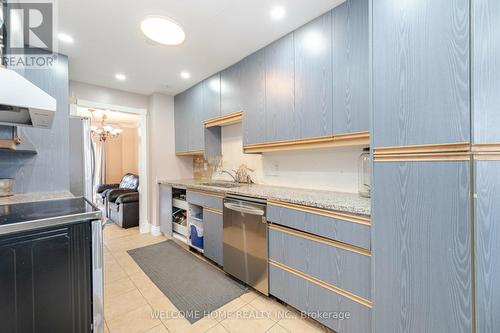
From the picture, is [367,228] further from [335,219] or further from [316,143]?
[316,143]

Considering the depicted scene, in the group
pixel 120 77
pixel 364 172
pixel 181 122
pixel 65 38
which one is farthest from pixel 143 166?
pixel 364 172

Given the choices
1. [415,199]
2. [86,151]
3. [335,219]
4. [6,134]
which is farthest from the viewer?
[86,151]

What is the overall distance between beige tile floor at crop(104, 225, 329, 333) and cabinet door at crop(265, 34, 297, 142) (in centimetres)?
150

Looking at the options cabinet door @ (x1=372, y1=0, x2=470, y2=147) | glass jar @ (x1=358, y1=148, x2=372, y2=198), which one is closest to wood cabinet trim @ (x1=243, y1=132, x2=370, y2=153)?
glass jar @ (x1=358, y1=148, x2=372, y2=198)

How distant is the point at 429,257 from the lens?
3.24 feet

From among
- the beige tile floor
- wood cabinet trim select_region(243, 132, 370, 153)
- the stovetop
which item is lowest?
the beige tile floor

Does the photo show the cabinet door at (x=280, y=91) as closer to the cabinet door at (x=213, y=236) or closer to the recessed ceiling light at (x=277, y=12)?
the recessed ceiling light at (x=277, y=12)

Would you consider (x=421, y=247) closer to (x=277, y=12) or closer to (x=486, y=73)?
(x=486, y=73)

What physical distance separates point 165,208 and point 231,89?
213 cm

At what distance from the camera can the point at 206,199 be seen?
7.98ft

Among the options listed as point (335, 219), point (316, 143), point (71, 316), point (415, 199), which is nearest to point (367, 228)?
point (335, 219)

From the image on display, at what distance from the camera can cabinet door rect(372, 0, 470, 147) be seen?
0.91 metres

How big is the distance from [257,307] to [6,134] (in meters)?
2.85

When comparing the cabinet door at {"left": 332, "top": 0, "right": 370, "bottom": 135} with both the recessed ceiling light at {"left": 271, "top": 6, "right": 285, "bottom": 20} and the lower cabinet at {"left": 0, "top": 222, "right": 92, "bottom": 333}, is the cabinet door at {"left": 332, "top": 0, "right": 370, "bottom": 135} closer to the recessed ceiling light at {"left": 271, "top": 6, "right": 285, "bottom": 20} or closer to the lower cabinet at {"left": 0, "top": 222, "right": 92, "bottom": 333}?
the recessed ceiling light at {"left": 271, "top": 6, "right": 285, "bottom": 20}
